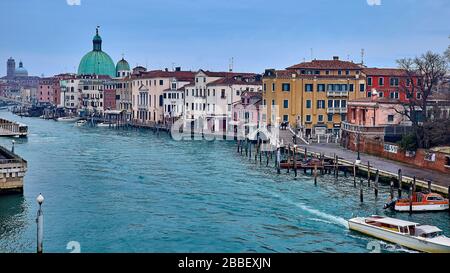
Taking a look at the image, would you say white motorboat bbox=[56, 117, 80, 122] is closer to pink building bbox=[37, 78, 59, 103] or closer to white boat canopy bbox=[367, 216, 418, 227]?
pink building bbox=[37, 78, 59, 103]

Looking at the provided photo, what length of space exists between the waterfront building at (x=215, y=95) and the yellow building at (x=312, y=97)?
17.9 ft

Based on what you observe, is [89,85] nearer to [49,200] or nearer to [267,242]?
[49,200]

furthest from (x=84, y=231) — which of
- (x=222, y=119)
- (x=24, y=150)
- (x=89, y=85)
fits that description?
(x=89, y=85)

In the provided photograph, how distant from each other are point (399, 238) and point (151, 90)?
3067 cm

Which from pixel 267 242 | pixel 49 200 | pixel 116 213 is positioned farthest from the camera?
pixel 49 200

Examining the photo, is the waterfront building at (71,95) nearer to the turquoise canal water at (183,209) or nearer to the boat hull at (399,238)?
the turquoise canal water at (183,209)

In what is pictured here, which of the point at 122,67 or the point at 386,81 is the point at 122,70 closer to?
the point at 122,67

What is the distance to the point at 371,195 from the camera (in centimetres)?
1196

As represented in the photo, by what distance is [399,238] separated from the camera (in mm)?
8047

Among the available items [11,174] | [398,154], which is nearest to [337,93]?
[398,154]

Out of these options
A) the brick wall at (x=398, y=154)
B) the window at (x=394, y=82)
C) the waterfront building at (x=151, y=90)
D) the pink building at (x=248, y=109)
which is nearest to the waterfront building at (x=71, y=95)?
the waterfront building at (x=151, y=90)

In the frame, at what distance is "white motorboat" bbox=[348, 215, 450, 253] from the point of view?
24.8ft
